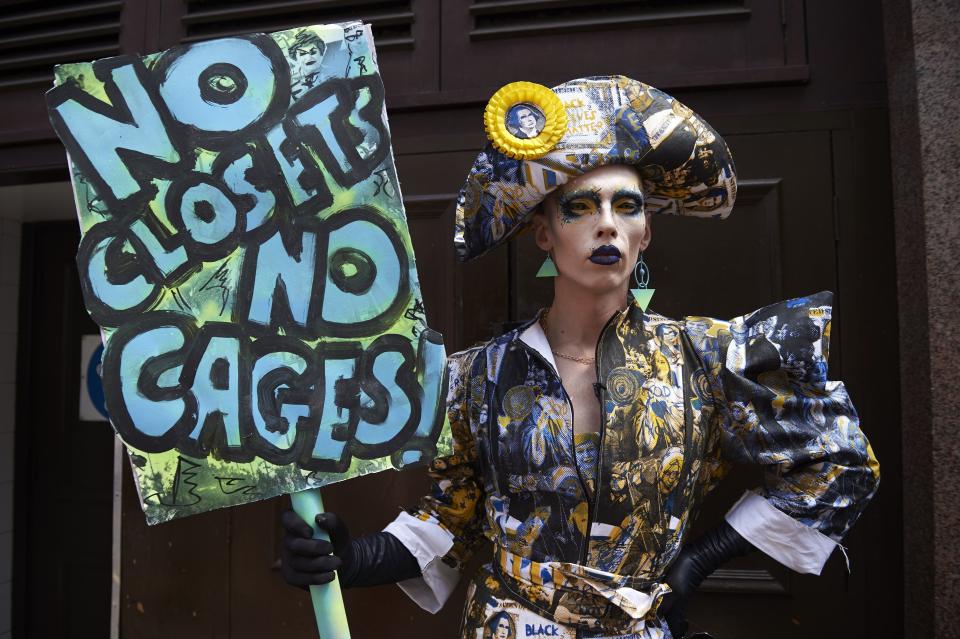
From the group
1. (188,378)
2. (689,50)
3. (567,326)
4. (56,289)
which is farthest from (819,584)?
(56,289)

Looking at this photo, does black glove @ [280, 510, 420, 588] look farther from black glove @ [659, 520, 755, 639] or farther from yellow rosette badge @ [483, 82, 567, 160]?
yellow rosette badge @ [483, 82, 567, 160]

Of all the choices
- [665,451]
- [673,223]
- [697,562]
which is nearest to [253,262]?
[665,451]

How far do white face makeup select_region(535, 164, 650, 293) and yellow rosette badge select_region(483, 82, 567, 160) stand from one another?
0.11 m

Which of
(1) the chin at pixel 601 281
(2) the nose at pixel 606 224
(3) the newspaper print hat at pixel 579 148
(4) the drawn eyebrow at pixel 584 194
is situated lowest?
(1) the chin at pixel 601 281

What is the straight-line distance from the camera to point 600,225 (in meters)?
1.34

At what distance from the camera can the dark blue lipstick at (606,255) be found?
4.42ft

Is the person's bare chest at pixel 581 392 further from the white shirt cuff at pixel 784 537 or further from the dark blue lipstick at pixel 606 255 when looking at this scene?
the white shirt cuff at pixel 784 537

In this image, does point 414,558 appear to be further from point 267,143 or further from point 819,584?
point 819,584

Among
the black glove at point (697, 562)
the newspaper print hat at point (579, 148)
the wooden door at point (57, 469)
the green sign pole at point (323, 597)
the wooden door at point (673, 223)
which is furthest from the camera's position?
the wooden door at point (57, 469)

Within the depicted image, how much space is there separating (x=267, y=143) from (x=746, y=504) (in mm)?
1257

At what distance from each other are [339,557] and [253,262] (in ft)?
1.96

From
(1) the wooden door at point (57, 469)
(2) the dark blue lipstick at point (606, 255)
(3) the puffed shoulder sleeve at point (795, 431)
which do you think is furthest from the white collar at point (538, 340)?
(1) the wooden door at point (57, 469)

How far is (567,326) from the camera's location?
4.97 ft

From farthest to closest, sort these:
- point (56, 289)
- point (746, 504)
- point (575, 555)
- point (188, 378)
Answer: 1. point (56, 289)
2. point (746, 504)
3. point (575, 555)
4. point (188, 378)
